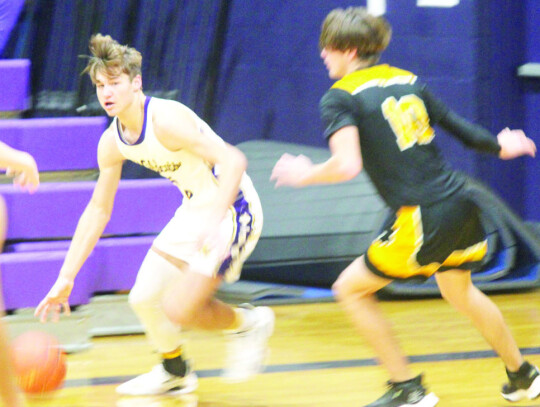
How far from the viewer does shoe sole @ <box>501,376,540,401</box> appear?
3.31 m

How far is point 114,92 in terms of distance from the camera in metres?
3.37

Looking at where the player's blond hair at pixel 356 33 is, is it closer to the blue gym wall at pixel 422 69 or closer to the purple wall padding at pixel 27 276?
the purple wall padding at pixel 27 276

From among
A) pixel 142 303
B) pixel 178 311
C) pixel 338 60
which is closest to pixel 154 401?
pixel 142 303

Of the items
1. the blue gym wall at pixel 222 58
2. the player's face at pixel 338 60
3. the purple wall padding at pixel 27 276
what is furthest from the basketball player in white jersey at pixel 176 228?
the blue gym wall at pixel 222 58

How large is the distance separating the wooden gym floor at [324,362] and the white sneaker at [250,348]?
3.8 inches

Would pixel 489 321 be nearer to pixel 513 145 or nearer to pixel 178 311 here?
pixel 513 145

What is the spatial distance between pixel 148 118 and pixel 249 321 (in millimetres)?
1012

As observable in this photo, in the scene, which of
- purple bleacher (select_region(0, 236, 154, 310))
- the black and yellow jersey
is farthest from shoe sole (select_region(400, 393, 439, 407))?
purple bleacher (select_region(0, 236, 154, 310))

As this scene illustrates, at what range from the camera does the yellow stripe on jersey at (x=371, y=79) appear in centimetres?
304

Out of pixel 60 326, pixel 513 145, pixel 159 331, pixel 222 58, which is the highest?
pixel 222 58

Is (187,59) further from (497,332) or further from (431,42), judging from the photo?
(497,332)

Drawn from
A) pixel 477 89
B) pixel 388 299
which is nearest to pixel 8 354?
pixel 388 299

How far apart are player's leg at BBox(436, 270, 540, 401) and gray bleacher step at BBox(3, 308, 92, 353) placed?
217 centimetres

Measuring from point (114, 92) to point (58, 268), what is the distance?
1.92 metres
